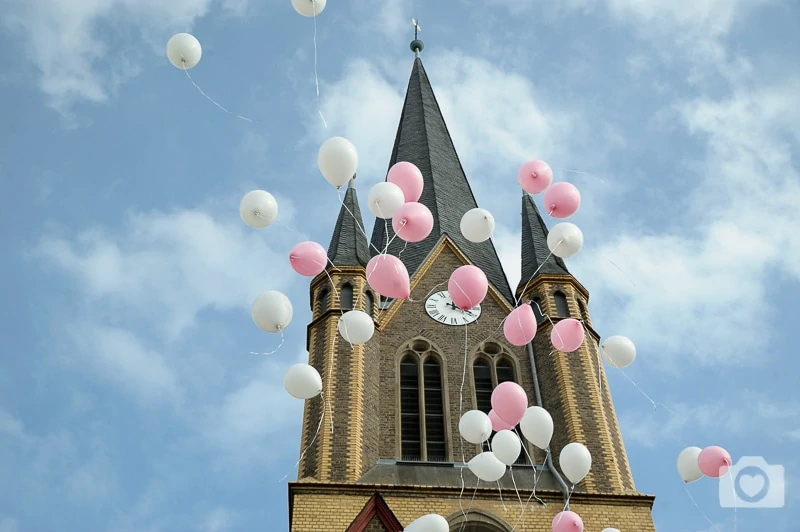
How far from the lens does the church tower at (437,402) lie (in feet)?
68.4

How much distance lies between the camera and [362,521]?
19.1m

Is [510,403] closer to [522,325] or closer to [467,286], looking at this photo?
[522,325]

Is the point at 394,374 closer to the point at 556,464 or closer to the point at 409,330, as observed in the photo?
the point at 409,330

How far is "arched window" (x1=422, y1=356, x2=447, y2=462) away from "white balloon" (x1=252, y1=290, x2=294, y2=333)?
30.2 ft

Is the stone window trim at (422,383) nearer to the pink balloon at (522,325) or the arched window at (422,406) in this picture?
the arched window at (422,406)

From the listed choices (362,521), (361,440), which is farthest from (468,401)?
(362,521)

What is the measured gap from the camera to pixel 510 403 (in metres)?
14.4

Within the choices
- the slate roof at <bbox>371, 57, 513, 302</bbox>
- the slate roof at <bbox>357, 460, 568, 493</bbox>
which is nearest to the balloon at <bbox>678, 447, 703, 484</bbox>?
the slate roof at <bbox>357, 460, 568, 493</bbox>

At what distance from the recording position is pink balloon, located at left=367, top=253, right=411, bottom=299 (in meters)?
14.3

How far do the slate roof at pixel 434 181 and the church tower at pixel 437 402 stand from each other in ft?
0.63

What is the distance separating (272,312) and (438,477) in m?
8.75

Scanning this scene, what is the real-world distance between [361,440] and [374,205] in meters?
9.05

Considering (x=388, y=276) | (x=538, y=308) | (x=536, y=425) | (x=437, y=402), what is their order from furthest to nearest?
(x=538, y=308) → (x=437, y=402) → (x=536, y=425) → (x=388, y=276)

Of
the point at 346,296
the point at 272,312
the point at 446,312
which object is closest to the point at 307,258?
the point at 272,312
